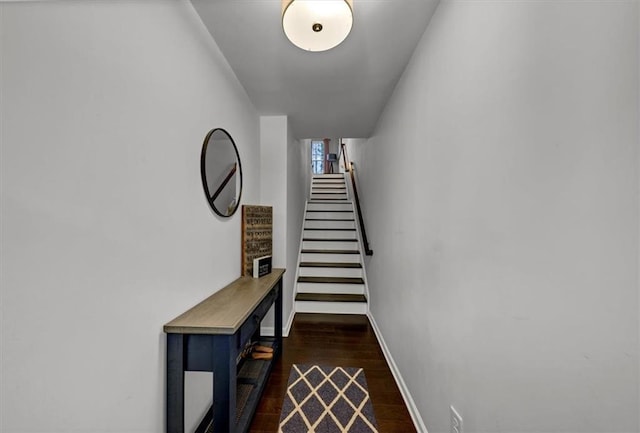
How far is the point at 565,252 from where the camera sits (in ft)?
1.98

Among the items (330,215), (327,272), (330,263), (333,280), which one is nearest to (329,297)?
(333,280)

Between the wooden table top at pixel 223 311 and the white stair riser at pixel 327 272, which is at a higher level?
the wooden table top at pixel 223 311

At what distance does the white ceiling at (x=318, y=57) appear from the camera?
1303 mm

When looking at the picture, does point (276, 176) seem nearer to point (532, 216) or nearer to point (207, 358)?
point (207, 358)

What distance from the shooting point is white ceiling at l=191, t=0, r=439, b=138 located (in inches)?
51.3

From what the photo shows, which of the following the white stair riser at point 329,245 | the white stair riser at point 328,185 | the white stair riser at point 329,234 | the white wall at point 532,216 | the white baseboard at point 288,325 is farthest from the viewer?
the white stair riser at point 328,185

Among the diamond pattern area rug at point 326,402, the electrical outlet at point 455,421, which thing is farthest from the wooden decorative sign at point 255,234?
the electrical outlet at point 455,421

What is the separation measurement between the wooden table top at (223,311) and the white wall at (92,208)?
71mm

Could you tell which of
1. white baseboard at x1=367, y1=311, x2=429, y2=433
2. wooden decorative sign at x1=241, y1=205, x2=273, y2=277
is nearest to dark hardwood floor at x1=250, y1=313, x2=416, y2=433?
white baseboard at x1=367, y1=311, x2=429, y2=433

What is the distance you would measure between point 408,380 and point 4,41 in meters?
2.28

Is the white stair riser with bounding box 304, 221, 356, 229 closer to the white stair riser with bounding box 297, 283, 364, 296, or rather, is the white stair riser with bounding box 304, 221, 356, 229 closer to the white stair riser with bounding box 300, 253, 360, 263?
the white stair riser with bounding box 300, 253, 360, 263

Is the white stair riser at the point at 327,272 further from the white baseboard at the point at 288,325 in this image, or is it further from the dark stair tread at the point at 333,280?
the white baseboard at the point at 288,325

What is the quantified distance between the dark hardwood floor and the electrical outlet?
531 millimetres

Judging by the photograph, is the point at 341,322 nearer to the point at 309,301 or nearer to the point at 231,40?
the point at 309,301
